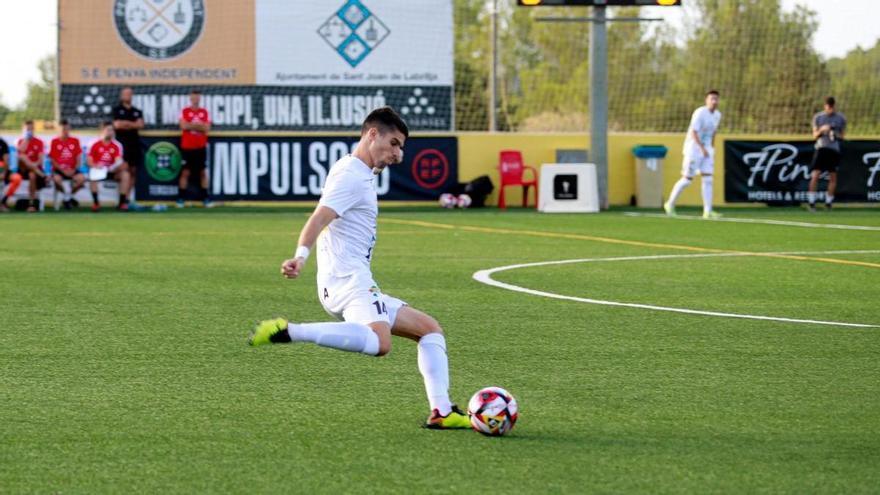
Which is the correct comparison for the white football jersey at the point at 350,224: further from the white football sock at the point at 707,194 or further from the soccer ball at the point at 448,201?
the soccer ball at the point at 448,201

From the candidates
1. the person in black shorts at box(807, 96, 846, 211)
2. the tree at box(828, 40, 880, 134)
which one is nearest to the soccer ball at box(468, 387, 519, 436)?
the person in black shorts at box(807, 96, 846, 211)

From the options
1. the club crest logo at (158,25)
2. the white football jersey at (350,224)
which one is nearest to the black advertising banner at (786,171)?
the club crest logo at (158,25)

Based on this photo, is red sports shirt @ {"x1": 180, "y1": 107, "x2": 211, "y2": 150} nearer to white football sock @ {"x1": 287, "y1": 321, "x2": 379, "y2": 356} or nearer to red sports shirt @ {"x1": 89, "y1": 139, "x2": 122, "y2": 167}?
red sports shirt @ {"x1": 89, "y1": 139, "x2": 122, "y2": 167}

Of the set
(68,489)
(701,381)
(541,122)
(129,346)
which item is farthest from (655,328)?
(541,122)

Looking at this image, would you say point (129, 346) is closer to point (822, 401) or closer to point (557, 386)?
point (557, 386)

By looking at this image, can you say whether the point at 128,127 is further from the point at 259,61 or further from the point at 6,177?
the point at 259,61

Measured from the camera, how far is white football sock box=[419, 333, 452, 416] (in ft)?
19.7

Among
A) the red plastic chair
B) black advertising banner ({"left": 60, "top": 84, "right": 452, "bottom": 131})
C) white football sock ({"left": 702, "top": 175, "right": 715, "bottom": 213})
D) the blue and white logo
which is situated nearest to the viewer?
white football sock ({"left": 702, "top": 175, "right": 715, "bottom": 213})

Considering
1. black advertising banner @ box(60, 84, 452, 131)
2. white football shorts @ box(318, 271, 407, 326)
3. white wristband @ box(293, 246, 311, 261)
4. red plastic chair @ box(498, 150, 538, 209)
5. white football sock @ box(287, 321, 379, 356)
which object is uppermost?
black advertising banner @ box(60, 84, 452, 131)

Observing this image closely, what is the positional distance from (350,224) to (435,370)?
0.76 meters

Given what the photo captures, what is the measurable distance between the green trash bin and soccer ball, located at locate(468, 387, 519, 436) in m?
23.6

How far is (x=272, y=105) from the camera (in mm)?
29672

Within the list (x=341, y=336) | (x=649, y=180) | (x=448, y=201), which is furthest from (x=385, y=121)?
(x=649, y=180)

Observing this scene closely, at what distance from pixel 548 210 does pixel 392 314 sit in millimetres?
20849
